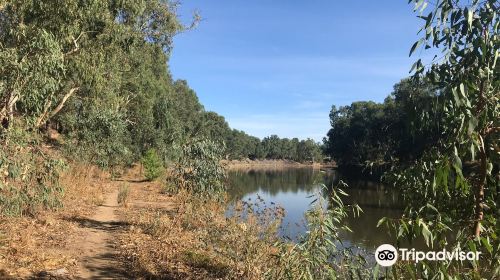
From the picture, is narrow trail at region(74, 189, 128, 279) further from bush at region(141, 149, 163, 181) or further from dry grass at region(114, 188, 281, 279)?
bush at region(141, 149, 163, 181)

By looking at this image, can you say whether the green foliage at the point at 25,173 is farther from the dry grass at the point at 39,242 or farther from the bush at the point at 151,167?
the bush at the point at 151,167

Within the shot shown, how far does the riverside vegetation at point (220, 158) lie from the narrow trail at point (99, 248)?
337mm

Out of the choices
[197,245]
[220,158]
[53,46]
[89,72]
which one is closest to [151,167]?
[89,72]

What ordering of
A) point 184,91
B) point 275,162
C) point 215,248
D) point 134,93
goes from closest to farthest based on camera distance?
point 215,248, point 134,93, point 184,91, point 275,162

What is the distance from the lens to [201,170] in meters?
11.8

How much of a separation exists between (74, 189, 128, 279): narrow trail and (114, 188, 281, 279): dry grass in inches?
10.3

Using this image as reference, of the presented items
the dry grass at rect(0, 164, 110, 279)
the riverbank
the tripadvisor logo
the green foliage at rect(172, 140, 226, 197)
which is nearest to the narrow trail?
the dry grass at rect(0, 164, 110, 279)

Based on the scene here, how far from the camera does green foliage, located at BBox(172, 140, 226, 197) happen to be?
38.4 ft

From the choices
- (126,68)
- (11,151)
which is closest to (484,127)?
(11,151)

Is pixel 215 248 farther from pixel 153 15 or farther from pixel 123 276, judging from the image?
pixel 153 15

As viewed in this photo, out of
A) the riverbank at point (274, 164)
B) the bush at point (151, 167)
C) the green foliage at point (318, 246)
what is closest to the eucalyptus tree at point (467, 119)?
the green foliage at point (318, 246)

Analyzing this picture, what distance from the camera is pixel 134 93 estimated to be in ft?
93.2

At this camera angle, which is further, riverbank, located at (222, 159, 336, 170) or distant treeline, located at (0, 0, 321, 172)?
riverbank, located at (222, 159, 336, 170)

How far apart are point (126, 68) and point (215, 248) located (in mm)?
13268
